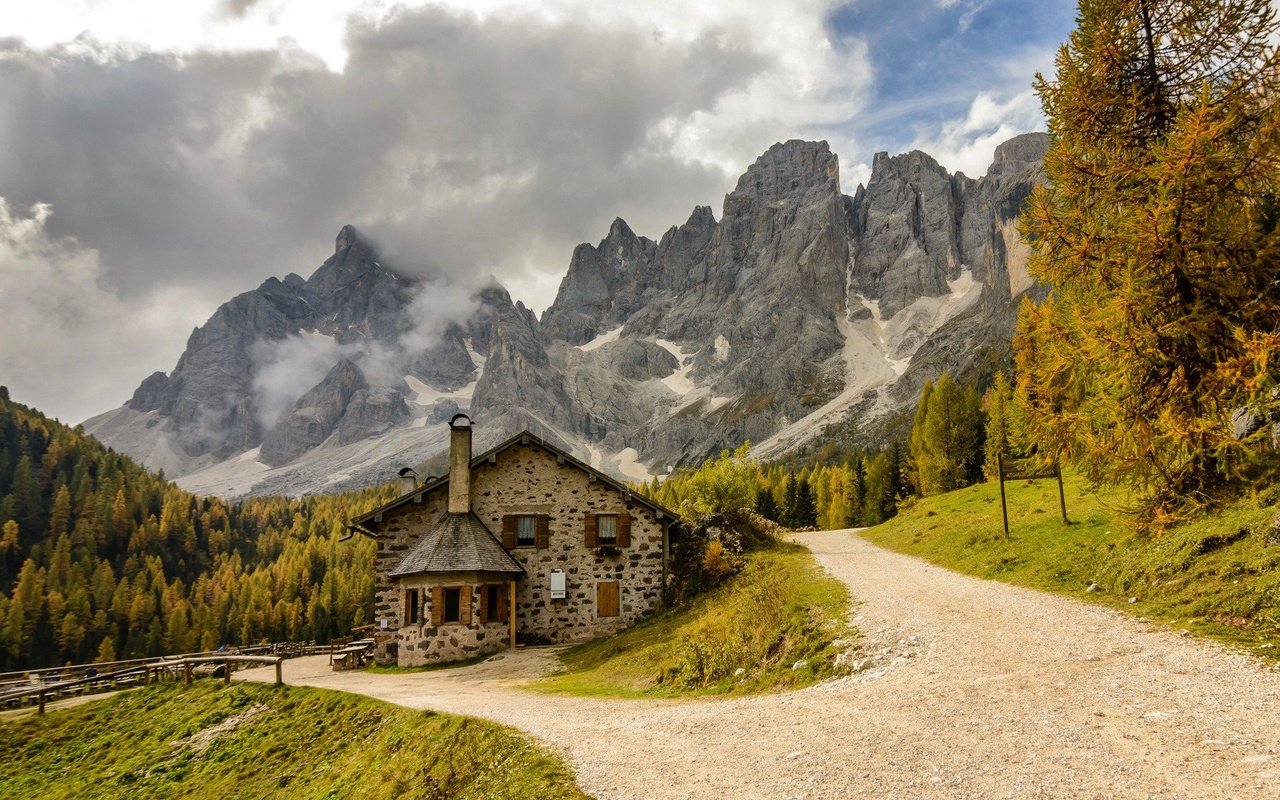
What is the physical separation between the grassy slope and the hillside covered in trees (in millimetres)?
86759

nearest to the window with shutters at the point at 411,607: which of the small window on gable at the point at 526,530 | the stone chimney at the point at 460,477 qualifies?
the stone chimney at the point at 460,477

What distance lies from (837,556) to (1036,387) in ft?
53.5

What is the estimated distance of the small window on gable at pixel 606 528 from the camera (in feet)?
98.8

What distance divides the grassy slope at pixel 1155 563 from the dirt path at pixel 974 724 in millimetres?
876

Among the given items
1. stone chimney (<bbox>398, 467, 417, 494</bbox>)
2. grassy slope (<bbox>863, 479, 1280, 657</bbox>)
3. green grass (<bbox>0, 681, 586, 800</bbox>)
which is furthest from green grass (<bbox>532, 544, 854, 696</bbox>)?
stone chimney (<bbox>398, 467, 417, 494</bbox>)

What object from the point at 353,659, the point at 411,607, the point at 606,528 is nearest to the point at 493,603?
the point at 411,607

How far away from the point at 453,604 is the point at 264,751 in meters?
9.52

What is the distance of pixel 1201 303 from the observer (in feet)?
41.0

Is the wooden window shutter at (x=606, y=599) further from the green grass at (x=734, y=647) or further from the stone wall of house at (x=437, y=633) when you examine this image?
the stone wall of house at (x=437, y=633)

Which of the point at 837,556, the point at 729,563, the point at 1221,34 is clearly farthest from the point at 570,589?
the point at 1221,34

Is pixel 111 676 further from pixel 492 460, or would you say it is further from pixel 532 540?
pixel 532 540

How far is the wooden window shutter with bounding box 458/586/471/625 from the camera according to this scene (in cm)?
2684

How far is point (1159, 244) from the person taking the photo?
41.0 ft

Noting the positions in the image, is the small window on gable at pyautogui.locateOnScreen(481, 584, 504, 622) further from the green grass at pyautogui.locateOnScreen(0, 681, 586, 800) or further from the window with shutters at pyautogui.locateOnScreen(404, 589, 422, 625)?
the green grass at pyautogui.locateOnScreen(0, 681, 586, 800)
